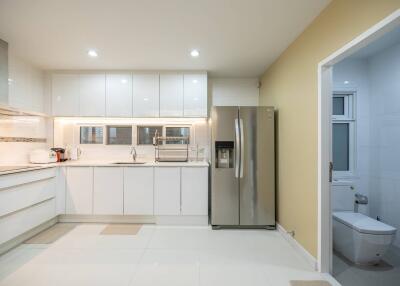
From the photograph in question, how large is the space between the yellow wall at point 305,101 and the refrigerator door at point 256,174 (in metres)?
0.15

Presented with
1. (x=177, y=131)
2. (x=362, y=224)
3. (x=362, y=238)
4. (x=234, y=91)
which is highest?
(x=234, y=91)

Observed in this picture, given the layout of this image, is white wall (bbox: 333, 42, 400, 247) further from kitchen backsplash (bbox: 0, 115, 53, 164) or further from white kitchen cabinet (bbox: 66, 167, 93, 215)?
kitchen backsplash (bbox: 0, 115, 53, 164)

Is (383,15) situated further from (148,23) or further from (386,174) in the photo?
(386,174)

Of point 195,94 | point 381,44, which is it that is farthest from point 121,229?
point 381,44

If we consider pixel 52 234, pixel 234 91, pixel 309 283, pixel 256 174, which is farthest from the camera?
pixel 234 91

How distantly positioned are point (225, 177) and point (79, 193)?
2236 mm

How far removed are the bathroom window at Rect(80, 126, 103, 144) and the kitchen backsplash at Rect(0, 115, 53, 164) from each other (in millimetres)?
508

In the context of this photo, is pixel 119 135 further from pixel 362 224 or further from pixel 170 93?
pixel 362 224

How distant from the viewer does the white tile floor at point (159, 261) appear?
203cm

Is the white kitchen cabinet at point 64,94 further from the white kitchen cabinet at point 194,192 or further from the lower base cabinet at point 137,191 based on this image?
the white kitchen cabinet at point 194,192

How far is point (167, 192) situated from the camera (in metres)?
3.39

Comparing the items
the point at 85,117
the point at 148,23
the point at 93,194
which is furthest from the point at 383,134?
the point at 85,117

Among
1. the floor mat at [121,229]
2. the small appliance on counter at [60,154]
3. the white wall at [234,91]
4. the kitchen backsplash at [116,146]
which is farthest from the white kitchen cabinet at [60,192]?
the white wall at [234,91]

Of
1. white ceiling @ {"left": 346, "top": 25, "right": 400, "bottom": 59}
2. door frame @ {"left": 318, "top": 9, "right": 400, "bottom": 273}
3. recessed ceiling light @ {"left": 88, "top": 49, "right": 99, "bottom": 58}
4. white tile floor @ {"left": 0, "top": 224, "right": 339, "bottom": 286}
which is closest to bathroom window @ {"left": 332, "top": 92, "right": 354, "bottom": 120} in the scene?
white ceiling @ {"left": 346, "top": 25, "right": 400, "bottom": 59}
